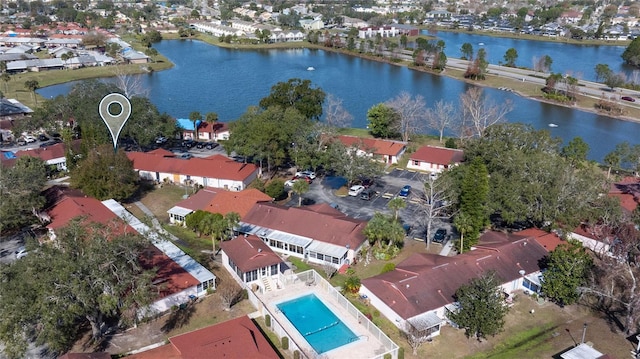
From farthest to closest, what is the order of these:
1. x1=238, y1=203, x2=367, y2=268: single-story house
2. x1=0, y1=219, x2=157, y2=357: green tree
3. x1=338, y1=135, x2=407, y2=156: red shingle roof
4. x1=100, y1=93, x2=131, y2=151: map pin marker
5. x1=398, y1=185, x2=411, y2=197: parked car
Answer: x1=338, y1=135, x2=407, y2=156: red shingle roof, x1=398, y1=185, x2=411, y2=197: parked car, x1=100, y1=93, x2=131, y2=151: map pin marker, x1=238, y1=203, x2=367, y2=268: single-story house, x1=0, y1=219, x2=157, y2=357: green tree

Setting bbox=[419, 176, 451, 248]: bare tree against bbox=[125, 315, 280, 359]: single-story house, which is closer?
bbox=[125, 315, 280, 359]: single-story house

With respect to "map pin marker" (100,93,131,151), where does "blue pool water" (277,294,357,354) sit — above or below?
below

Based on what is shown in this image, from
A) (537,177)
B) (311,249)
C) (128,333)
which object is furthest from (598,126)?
(128,333)

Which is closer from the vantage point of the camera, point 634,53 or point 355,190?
point 355,190

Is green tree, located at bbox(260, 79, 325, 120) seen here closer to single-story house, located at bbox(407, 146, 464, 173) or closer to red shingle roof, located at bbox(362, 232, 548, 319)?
single-story house, located at bbox(407, 146, 464, 173)

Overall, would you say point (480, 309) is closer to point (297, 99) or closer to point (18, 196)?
point (18, 196)

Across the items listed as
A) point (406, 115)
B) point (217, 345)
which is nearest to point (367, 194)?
point (406, 115)

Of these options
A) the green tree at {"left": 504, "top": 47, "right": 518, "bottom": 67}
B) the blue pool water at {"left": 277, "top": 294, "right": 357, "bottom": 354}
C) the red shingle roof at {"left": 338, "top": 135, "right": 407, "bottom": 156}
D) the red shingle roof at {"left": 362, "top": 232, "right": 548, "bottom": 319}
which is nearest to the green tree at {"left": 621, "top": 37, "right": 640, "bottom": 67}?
the green tree at {"left": 504, "top": 47, "right": 518, "bottom": 67}
